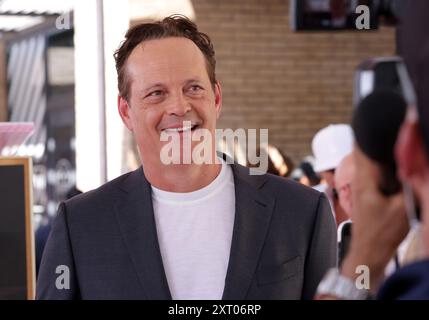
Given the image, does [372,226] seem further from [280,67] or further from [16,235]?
[280,67]

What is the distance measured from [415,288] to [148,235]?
0.88m

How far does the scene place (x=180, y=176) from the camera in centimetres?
151

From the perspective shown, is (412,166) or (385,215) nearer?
(412,166)

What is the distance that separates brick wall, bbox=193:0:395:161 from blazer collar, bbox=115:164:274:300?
239 inches

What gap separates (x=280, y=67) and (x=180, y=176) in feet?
21.0

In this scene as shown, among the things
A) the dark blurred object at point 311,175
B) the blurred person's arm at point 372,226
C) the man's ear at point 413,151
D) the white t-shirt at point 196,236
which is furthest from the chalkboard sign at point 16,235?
the dark blurred object at point 311,175

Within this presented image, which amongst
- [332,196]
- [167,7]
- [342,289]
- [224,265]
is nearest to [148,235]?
[224,265]

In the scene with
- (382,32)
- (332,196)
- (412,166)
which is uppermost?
(382,32)

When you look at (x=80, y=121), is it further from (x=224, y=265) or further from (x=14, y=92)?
(x=14, y=92)

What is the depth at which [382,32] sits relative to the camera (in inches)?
320

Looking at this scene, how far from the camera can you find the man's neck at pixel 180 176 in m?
1.51

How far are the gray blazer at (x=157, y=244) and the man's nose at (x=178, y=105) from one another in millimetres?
140

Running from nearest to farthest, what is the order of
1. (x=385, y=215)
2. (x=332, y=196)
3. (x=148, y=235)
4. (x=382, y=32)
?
1. (x=385, y=215)
2. (x=148, y=235)
3. (x=332, y=196)
4. (x=382, y=32)

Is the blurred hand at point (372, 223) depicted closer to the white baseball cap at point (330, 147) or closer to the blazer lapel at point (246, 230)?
the blazer lapel at point (246, 230)
